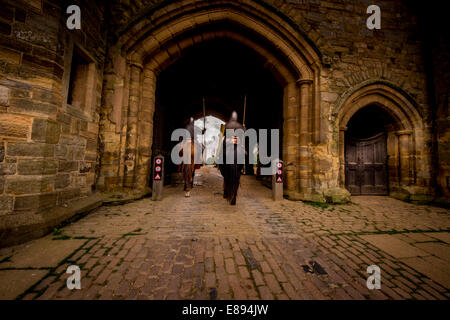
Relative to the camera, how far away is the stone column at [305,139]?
4848mm

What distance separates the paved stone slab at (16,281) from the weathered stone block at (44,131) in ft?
5.72

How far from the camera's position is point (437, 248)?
7.28ft

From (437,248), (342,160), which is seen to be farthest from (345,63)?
(437,248)

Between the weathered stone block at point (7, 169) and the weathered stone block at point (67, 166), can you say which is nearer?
the weathered stone block at point (7, 169)

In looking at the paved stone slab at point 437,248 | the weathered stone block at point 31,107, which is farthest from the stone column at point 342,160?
the weathered stone block at point 31,107

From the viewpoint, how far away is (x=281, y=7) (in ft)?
16.1

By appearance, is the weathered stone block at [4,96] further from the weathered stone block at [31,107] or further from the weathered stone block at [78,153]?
the weathered stone block at [78,153]

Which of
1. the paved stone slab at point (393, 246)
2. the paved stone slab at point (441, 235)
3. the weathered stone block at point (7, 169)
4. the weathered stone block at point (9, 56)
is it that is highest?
the weathered stone block at point (9, 56)

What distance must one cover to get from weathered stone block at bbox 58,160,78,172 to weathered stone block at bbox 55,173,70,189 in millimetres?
92

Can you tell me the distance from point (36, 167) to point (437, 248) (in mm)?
5677

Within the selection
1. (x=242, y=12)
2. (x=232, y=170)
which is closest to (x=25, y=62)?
(x=232, y=170)

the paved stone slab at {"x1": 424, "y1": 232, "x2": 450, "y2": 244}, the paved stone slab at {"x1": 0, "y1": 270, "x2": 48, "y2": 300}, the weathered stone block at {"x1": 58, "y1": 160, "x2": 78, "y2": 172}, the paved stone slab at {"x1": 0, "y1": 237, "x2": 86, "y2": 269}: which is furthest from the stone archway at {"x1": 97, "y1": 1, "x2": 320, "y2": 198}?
the paved stone slab at {"x1": 0, "y1": 270, "x2": 48, "y2": 300}

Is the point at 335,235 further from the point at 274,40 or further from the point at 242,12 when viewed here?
the point at 242,12

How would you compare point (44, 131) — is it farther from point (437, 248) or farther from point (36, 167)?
point (437, 248)
